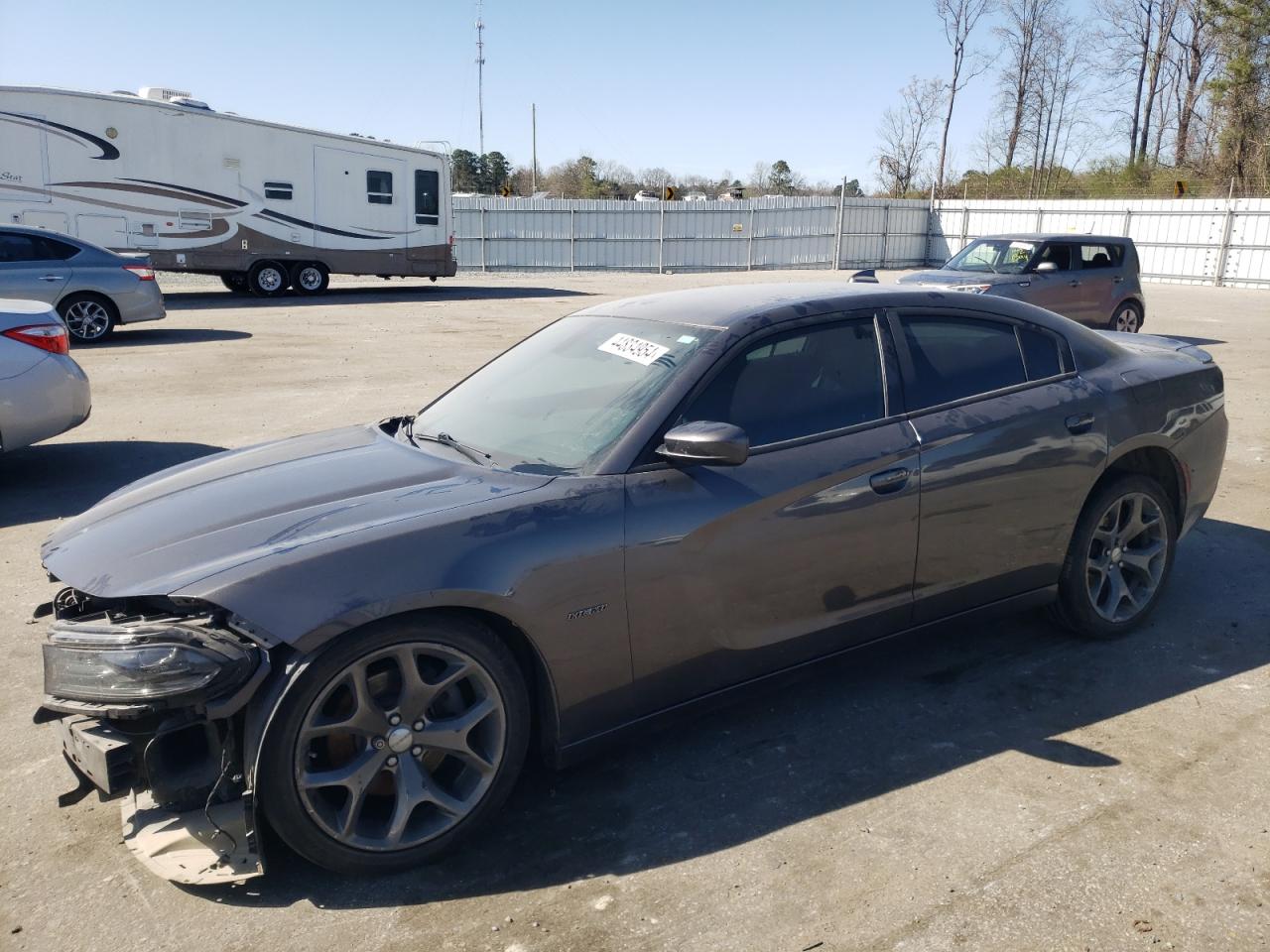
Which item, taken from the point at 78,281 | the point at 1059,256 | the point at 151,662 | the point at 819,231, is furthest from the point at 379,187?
the point at 151,662

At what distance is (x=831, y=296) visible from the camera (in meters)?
3.93

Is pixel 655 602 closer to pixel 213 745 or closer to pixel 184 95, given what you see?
pixel 213 745

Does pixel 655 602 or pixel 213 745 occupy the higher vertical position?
pixel 655 602

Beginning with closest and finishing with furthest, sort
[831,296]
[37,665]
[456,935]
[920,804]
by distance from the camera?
[456,935] < [920,804] < [831,296] < [37,665]

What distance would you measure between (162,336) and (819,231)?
84.7 feet

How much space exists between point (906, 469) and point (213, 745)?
8.12 ft

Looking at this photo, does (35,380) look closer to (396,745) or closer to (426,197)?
(396,745)

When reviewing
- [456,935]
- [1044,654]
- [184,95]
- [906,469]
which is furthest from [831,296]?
[184,95]

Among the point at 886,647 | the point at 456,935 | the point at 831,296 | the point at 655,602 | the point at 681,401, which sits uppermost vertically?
the point at 831,296

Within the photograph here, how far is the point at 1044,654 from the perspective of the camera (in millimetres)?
4348

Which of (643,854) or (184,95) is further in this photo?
(184,95)

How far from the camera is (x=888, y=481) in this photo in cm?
363

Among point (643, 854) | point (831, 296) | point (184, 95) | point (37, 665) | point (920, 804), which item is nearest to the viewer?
point (643, 854)

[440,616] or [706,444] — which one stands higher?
→ [706,444]
